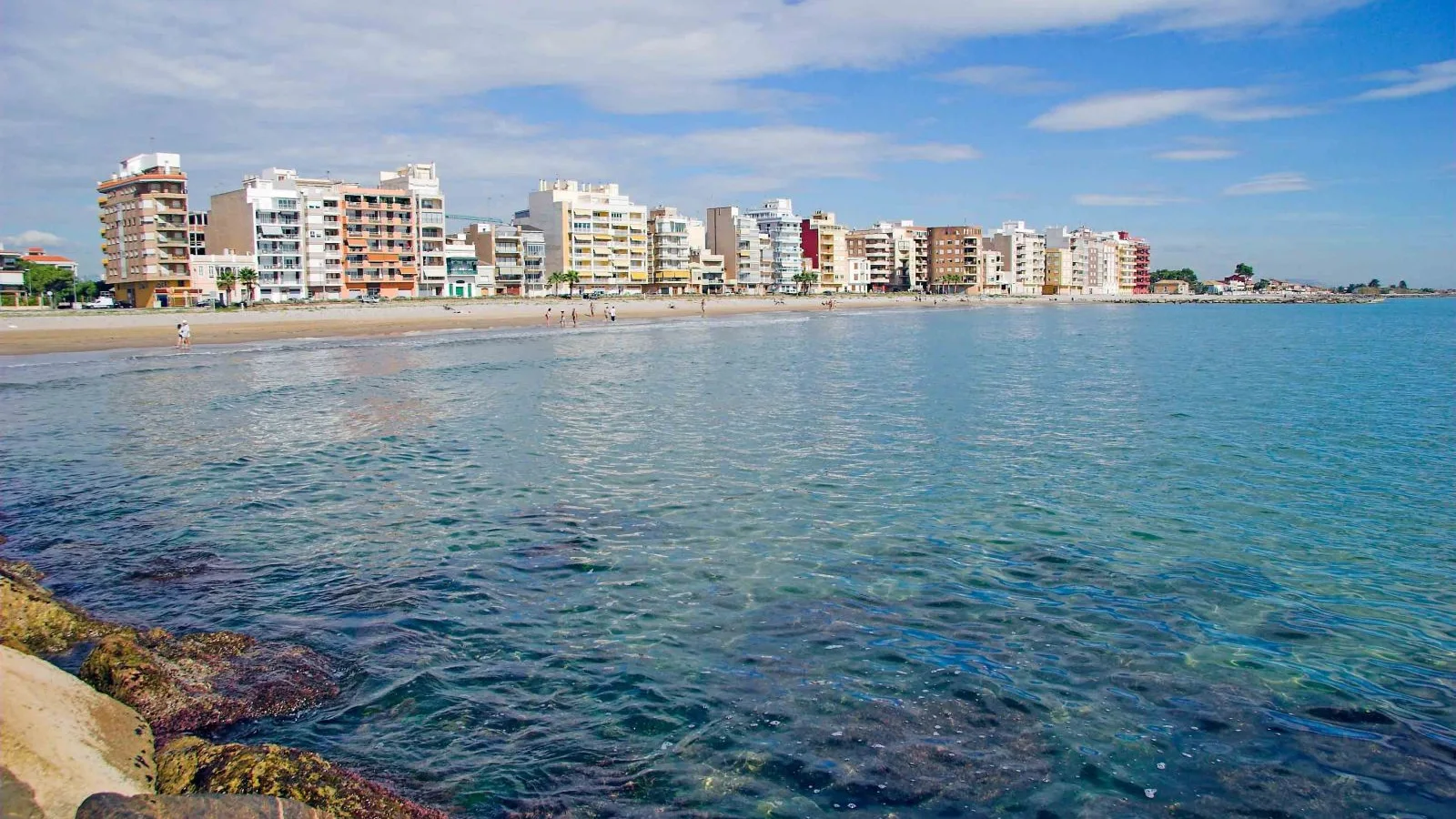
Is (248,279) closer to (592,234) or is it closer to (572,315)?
(572,315)

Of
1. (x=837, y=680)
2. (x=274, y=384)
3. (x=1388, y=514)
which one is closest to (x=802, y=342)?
(x=274, y=384)

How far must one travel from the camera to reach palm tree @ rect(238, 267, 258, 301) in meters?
90.8

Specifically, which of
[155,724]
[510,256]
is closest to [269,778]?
[155,724]

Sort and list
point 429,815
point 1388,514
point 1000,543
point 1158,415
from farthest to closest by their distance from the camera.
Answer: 1. point 1158,415
2. point 1388,514
3. point 1000,543
4. point 429,815

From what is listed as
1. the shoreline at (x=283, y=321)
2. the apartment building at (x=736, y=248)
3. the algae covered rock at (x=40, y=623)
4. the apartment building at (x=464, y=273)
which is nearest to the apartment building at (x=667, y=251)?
the apartment building at (x=736, y=248)

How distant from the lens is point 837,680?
862 centimetres

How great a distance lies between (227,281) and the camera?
89688 mm

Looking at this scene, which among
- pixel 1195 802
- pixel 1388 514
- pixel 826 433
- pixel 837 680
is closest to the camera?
pixel 1195 802

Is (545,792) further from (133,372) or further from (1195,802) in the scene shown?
(133,372)

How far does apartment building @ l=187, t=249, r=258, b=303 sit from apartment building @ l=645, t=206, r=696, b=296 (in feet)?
187

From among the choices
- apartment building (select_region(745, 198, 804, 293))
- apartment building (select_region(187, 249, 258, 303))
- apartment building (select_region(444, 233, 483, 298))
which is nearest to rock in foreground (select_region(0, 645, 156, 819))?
apartment building (select_region(187, 249, 258, 303))

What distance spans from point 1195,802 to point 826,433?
16.8 meters

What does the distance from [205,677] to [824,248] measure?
164 m

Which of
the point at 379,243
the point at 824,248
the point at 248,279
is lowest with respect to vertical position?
the point at 248,279
